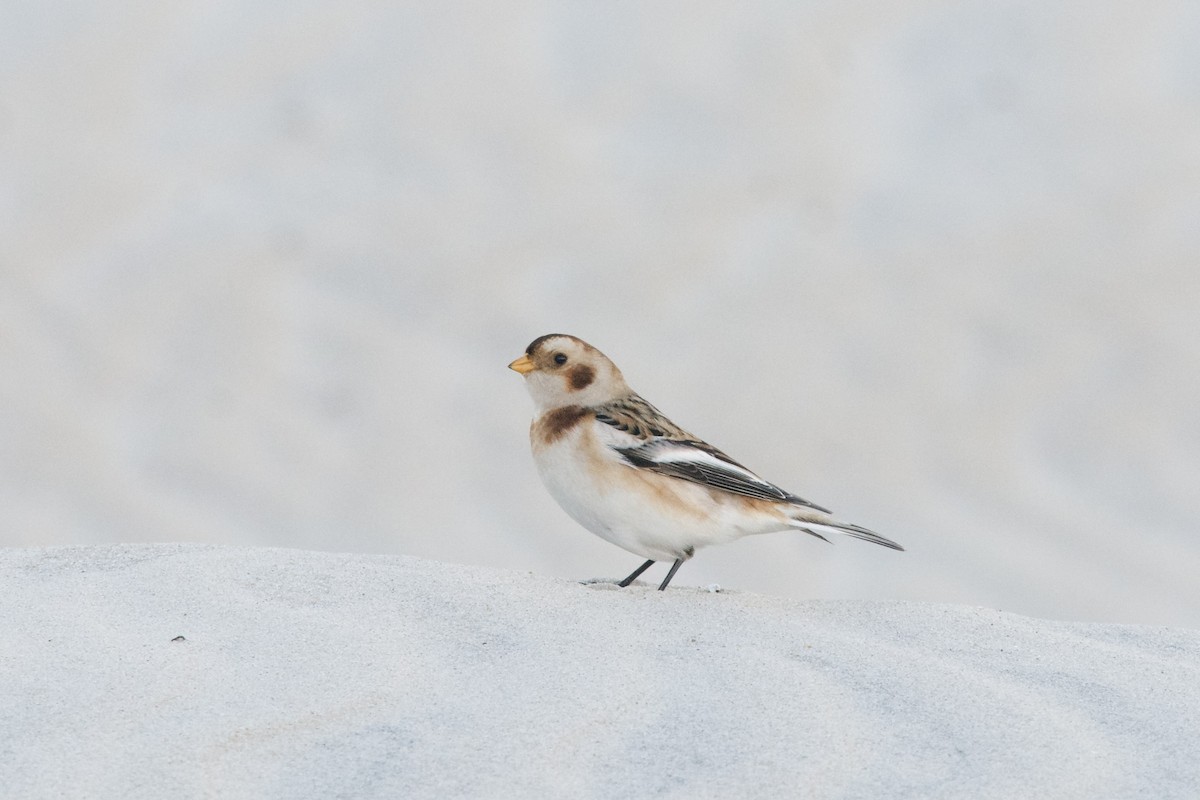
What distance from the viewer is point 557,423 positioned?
5133 mm

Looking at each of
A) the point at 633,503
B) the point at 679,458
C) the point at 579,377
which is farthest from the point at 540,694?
the point at 579,377

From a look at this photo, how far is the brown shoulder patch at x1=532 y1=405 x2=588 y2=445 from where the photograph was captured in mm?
5094

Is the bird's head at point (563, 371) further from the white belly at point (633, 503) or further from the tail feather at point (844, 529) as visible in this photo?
the tail feather at point (844, 529)

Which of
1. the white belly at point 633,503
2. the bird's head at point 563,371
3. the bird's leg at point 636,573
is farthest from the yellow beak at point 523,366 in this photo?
the bird's leg at point 636,573

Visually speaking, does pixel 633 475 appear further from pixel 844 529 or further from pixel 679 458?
pixel 844 529

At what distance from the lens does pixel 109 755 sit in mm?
3133

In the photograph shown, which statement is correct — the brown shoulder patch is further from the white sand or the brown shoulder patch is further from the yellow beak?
the white sand

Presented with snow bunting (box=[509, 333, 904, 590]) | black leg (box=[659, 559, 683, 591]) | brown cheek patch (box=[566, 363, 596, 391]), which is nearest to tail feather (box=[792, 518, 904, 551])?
snow bunting (box=[509, 333, 904, 590])

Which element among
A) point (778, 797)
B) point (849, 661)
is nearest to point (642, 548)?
point (849, 661)

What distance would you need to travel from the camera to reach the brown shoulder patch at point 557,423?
5094mm

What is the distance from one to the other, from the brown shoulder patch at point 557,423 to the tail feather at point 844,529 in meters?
0.93

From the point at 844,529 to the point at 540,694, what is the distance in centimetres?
194

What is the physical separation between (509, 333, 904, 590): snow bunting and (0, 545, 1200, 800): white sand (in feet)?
1.11

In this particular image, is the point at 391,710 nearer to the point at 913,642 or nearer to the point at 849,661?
the point at 849,661
